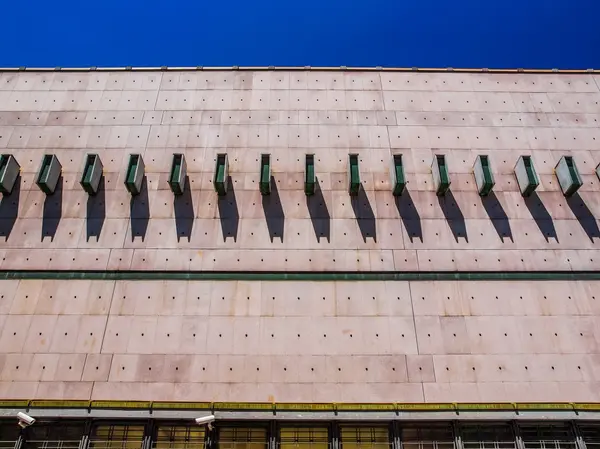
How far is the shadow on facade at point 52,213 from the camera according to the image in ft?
84.7

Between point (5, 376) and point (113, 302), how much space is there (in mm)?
6077

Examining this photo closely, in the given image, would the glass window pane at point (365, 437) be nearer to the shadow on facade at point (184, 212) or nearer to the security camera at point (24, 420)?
the security camera at point (24, 420)

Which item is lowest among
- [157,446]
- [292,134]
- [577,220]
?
[157,446]

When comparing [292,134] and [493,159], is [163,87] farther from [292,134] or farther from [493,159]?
[493,159]

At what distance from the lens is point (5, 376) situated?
21.7 meters

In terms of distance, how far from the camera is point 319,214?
26.4 meters

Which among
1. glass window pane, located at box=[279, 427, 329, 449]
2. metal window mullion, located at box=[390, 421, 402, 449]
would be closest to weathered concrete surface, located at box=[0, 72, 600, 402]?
glass window pane, located at box=[279, 427, 329, 449]

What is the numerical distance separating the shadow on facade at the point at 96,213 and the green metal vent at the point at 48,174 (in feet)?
7.81

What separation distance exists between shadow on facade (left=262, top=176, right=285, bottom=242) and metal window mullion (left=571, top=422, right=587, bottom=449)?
674 inches

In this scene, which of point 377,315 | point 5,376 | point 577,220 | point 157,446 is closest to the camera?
point 157,446

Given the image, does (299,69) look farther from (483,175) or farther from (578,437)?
(578,437)

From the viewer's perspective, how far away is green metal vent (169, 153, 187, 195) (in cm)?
2633

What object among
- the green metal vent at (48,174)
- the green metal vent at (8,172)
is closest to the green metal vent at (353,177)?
the green metal vent at (48,174)

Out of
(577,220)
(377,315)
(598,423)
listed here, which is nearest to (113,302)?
(377,315)
